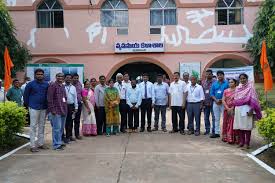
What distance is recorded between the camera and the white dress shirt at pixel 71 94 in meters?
10.8

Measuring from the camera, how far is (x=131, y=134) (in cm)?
1222

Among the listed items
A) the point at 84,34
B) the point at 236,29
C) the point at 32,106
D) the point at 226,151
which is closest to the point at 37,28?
the point at 84,34

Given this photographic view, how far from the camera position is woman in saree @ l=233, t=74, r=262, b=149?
31.8 ft

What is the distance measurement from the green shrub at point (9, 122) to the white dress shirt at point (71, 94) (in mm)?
1178

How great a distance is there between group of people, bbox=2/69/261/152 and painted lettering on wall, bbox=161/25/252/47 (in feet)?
29.8

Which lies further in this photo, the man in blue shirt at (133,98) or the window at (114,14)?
the window at (114,14)

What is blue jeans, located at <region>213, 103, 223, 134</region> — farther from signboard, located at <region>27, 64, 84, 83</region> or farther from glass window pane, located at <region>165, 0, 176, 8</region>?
glass window pane, located at <region>165, 0, 176, 8</region>

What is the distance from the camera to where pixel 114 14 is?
22.0 m

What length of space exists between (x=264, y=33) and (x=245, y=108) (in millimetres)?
11444

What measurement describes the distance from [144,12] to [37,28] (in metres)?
5.65

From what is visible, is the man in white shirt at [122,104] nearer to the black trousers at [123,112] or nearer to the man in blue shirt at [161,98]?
the black trousers at [123,112]

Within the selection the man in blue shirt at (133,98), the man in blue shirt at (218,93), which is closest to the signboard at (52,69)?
the man in blue shirt at (133,98)

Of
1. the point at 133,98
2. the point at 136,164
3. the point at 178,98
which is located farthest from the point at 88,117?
the point at 136,164

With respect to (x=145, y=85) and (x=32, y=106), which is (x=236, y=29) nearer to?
(x=145, y=85)
